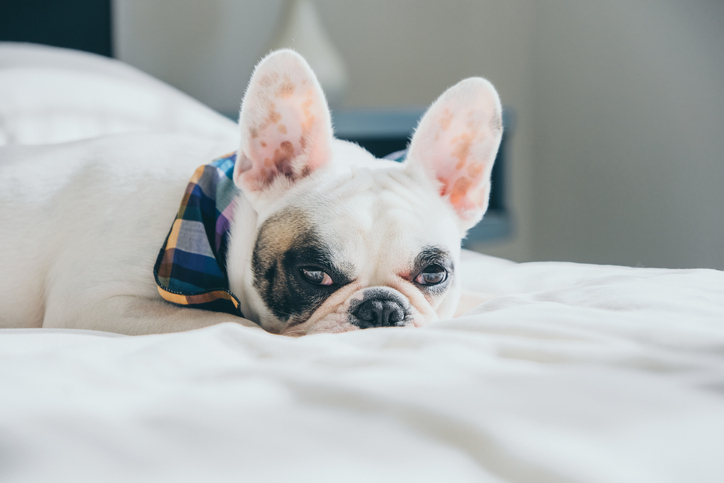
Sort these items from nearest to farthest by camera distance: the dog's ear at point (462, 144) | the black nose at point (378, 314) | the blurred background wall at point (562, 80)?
the black nose at point (378, 314) < the dog's ear at point (462, 144) < the blurred background wall at point (562, 80)

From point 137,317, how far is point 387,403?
626 millimetres

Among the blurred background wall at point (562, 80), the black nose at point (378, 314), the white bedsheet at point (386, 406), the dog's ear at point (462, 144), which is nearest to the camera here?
the white bedsheet at point (386, 406)

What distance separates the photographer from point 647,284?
75 centimetres

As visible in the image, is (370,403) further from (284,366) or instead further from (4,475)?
(4,475)

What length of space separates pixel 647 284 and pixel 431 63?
2.55m

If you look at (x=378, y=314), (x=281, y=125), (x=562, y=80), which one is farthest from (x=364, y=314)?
(x=562, y=80)

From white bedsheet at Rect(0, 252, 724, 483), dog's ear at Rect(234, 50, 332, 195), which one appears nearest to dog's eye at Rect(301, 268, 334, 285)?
dog's ear at Rect(234, 50, 332, 195)

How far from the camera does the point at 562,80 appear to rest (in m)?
2.93

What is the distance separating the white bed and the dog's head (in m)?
0.26

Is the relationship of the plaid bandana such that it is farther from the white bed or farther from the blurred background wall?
the blurred background wall

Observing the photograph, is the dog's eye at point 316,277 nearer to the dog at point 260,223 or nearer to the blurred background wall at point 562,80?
the dog at point 260,223

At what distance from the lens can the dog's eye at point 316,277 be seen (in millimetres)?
874

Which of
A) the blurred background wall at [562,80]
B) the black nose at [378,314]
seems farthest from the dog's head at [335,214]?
the blurred background wall at [562,80]

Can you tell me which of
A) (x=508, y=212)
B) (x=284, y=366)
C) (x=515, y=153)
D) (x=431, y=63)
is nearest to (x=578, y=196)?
(x=515, y=153)
